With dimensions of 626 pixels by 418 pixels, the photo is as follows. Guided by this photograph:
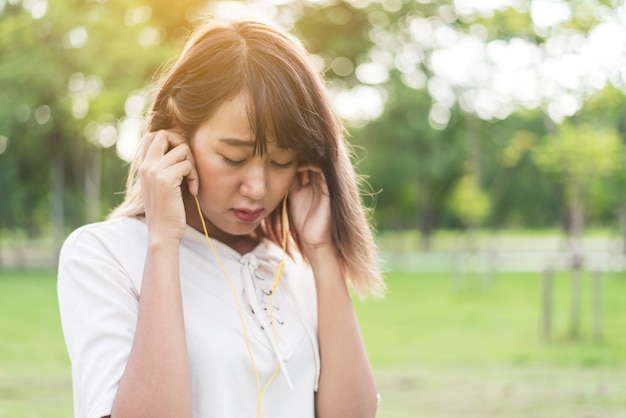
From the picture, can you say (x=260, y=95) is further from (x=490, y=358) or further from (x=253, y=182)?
(x=490, y=358)

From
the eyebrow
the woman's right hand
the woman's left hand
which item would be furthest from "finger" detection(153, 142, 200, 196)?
the woman's left hand

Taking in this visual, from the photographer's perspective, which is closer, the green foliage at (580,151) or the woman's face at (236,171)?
the woman's face at (236,171)

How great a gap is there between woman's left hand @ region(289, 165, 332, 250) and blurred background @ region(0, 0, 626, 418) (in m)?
0.23

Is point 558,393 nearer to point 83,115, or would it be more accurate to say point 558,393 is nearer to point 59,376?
point 59,376

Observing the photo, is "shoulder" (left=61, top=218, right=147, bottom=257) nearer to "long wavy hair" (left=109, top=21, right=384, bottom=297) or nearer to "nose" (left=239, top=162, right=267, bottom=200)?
"long wavy hair" (left=109, top=21, right=384, bottom=297)

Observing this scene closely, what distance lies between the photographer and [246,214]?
2.09 metres

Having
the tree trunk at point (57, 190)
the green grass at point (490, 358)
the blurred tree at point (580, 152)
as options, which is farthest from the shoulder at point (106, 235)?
the tree trunk at point (57, 190)

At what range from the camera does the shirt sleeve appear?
1730mm

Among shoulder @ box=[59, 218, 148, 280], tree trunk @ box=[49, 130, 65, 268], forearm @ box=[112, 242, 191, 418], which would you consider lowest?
tree trunk @ box=[49, 130, 65, 268]

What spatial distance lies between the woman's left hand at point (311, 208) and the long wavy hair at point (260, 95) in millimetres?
38

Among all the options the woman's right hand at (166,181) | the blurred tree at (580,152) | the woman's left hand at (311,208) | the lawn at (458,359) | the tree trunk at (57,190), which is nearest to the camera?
the woman's right hand at (166,181)

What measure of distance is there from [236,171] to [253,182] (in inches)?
2.0

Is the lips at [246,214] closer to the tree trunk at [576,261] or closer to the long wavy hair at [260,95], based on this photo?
the long wavy hair at [260,95]

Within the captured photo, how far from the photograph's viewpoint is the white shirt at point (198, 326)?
176 centimetres
